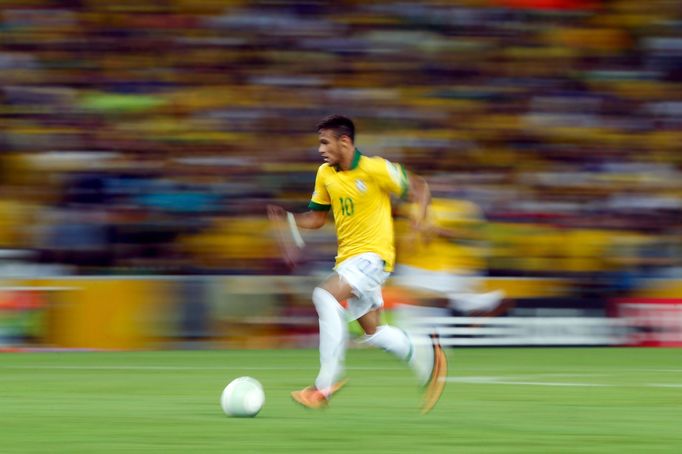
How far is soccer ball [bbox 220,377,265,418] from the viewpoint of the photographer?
23.6 ft

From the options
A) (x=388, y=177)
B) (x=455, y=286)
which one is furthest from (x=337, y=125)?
(x=455, y=286)

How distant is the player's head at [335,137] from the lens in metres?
7.51

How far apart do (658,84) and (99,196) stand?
7265 mm

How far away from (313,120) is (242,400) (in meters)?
9.55

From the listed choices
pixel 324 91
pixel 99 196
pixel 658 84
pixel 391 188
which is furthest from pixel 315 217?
pixel 658 84

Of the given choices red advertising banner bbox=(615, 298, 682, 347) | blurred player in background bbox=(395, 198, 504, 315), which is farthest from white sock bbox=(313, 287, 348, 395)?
red advertising banner bbox=(615, 298, 682, 347)

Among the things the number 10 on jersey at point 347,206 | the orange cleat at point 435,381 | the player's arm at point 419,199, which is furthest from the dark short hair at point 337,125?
the orange cleat at point 435,381

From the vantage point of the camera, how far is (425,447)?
5.99m

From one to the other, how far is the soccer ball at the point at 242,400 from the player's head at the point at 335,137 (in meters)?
1.36

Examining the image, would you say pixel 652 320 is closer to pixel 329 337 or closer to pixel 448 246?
pixel 448 246

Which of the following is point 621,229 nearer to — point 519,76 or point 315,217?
point 519,76

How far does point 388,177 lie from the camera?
7719mm

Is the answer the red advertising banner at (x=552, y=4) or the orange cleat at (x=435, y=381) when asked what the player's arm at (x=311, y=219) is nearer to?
the orange cleat at (x=435, y=381)

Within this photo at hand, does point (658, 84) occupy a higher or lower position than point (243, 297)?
higher
